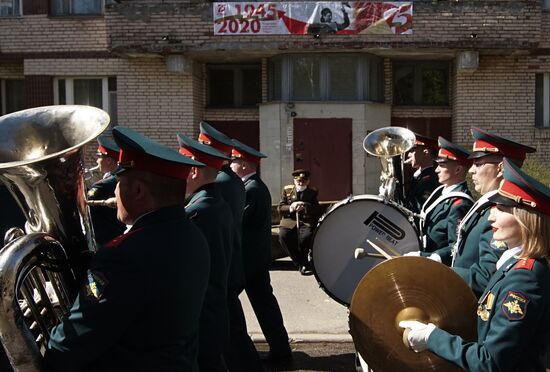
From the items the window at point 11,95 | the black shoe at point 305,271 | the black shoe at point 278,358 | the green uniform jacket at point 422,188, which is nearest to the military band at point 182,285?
the black shoe at point 278,358

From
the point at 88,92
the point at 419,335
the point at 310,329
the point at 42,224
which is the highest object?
the point at 88,92

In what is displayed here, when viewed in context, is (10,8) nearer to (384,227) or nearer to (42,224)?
(384,227)

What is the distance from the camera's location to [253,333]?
6926 millimetres

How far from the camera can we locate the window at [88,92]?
57.6ft

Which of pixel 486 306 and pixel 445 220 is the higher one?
pixel 486 306

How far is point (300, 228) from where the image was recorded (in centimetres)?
1030

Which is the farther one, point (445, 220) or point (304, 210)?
point (304, 210)

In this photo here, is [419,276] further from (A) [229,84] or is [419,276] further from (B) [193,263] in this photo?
(A) [229,84]

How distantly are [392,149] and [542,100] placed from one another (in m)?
10.5

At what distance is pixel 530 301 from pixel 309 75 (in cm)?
1420

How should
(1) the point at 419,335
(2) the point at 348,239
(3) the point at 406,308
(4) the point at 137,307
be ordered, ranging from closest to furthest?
1. (4) the point at 137,307
2. (1) the point at 419,335
3. (3) the point at 406,308
4. (2) the point at 348,239

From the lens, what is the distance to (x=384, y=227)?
6941mm

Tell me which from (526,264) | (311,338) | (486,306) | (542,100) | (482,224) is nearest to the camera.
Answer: (526,264)

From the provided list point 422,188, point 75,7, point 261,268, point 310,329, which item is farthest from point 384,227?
point 75,7
